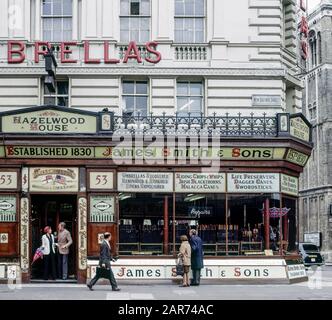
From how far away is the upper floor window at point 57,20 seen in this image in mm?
26047

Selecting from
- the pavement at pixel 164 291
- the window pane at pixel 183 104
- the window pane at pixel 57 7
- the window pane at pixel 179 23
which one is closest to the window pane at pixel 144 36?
the window pane at pixel 179 23

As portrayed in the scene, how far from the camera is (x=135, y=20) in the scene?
2620 centimetres

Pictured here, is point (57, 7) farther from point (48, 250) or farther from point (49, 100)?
point (48, 250)

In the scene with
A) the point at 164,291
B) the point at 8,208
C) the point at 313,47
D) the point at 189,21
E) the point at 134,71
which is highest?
→ the point at 313,47

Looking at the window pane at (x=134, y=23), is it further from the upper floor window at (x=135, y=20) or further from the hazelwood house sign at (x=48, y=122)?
the hazelwood house sign at (x=48, y=122)

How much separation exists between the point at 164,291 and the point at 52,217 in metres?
5.62

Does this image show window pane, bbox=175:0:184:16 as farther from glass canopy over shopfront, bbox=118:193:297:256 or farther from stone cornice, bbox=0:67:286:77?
glass canopy over shopfront, bbox=118:193:297:256

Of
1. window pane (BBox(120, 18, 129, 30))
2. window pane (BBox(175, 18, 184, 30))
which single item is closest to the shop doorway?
window pane (BBox(120, 18, 129, 30))

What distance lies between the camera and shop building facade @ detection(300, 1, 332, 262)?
238 ft

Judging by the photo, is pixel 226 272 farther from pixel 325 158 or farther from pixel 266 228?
pixel 325 158

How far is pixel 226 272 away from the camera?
23047 mm

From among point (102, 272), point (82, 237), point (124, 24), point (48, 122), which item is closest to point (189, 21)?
point (124, 24)

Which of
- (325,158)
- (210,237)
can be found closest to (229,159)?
(210,237)

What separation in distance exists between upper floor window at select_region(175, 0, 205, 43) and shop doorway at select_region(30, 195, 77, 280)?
7.34m
